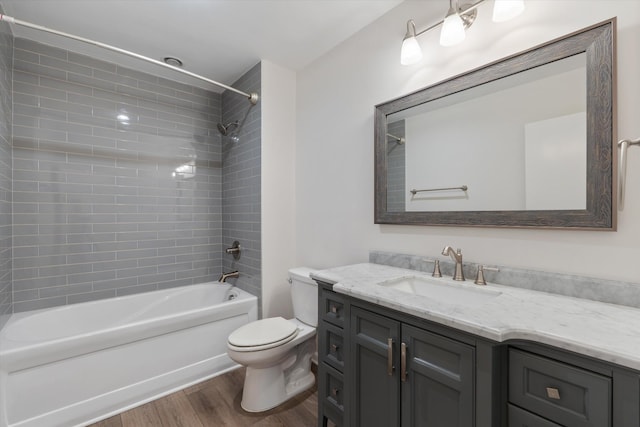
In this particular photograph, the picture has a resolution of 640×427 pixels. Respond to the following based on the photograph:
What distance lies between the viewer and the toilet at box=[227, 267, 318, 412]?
1741 mm

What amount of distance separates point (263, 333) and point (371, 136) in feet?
4.96

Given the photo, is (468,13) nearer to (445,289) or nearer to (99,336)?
(445,289)

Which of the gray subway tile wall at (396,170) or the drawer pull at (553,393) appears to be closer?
the drawer pull at (553,393)

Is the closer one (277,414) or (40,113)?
(277,414)

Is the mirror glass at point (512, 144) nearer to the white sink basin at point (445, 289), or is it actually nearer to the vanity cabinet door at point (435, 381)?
the white sink basin at point (445, 289)

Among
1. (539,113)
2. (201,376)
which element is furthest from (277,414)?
(539,113)

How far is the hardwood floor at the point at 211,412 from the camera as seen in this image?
1699mm

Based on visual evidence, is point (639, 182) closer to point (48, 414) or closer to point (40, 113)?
point (48, 414)

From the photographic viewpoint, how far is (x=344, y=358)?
4.46 ft

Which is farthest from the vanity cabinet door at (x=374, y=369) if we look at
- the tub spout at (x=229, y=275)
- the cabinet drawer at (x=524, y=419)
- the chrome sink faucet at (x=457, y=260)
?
the tub spout at (x=229, y=275)

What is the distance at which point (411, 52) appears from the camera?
5.11 ft

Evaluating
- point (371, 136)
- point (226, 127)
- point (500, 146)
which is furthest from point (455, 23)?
point (226, 127)

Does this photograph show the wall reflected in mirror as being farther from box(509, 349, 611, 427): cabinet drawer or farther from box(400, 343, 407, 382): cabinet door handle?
box(400, 343, 407, 382): cabinet door handle

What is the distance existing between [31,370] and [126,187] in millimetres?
1478
